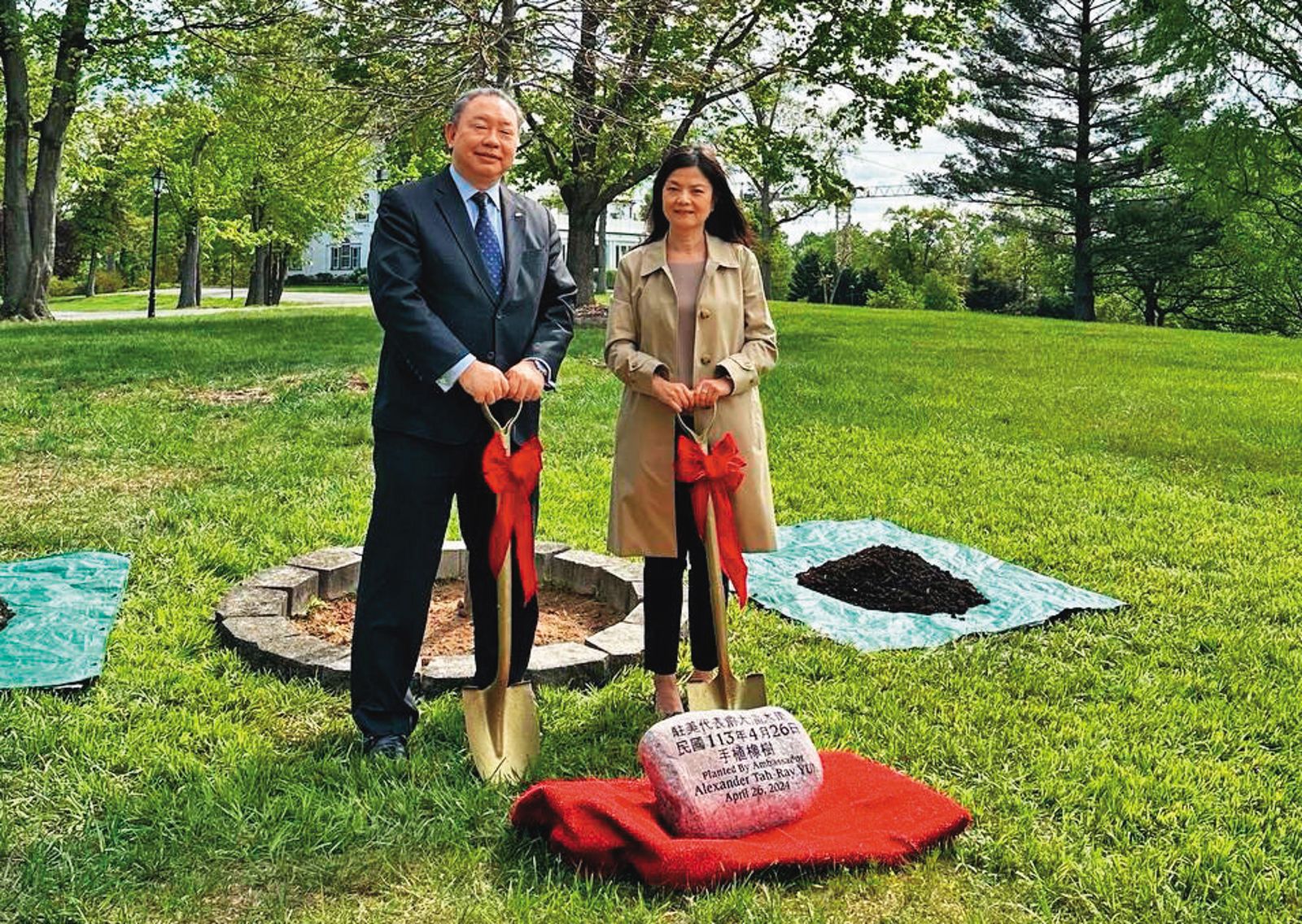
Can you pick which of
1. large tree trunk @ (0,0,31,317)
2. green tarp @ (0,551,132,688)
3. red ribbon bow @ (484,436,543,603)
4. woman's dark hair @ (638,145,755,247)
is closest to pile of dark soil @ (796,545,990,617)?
woman's dark hair @ (638,145,755,247)

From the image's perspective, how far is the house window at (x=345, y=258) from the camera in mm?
56312

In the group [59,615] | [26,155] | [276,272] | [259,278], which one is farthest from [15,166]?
[276,272]

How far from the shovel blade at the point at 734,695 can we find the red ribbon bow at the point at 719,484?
0.27 metres

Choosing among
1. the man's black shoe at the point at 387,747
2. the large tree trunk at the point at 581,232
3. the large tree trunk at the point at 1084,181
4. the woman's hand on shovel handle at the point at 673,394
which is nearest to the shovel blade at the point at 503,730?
the man's black shoe at the point at 387,747

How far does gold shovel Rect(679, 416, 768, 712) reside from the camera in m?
3.22

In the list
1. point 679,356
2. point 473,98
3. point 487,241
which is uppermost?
point 473,98

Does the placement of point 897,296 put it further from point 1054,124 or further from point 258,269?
point 258,269

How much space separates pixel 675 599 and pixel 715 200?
51.1 inches

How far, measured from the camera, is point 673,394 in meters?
3.18

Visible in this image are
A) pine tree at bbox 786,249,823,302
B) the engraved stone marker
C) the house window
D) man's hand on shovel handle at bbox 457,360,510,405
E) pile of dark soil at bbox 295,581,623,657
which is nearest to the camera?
the engraved stone marker

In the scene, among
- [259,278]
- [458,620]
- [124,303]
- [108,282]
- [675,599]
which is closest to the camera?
[675,599]

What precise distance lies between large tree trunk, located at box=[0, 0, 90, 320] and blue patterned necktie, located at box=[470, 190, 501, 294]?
631 inches

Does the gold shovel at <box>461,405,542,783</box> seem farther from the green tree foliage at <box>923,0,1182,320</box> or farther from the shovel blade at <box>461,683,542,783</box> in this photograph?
the green tree foliage at <box>923,0,1182,320</box>

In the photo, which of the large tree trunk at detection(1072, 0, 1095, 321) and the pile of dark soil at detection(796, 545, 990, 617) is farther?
the large tree trunk at detection(1072, 0, 1095, 321)
